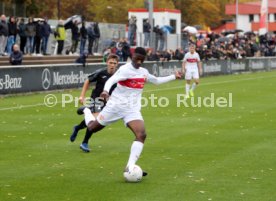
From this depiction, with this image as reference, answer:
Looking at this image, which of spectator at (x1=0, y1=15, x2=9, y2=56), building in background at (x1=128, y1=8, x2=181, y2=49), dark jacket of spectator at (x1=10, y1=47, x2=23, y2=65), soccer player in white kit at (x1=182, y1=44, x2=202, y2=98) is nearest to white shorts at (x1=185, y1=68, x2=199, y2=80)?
soccer player in white kit at (x1=182, y1=44, x2=202, y2=98)

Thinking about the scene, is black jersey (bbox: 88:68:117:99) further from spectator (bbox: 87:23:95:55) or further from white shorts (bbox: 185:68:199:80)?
spectator (bbox: 87:23:95:55)

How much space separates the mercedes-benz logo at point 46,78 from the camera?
31625 millimetres

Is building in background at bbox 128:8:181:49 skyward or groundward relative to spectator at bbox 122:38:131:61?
skyward

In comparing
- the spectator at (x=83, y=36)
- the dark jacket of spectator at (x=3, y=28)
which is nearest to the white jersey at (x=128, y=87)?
the dark jacket of spectator at (x=3, y=28)

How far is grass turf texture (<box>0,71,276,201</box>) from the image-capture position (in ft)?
35.7

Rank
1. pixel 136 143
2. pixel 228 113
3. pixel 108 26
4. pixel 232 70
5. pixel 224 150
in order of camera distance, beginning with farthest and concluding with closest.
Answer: pixel 232 70 < pixel 108 26 < pixel 228 113 < pixel 224 150 < pixel 136 143

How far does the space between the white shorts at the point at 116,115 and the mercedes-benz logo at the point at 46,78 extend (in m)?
18.7

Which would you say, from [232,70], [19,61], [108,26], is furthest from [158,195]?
[232,70]

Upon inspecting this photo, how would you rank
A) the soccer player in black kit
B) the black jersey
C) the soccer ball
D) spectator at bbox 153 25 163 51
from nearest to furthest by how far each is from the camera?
the soccer ball, the soccer player in black kit, the black jersey, spectator at bbox 153 25 163 51

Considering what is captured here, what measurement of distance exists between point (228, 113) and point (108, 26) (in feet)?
91.0

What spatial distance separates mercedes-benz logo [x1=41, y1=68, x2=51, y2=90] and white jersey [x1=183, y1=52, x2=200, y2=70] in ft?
18.1

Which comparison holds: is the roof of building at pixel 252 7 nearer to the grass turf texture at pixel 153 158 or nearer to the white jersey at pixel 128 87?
the grass turf texture at pixel 153 158

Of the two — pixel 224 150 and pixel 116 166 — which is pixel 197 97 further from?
pixel 116 166

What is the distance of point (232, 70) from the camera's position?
54.7 meters
